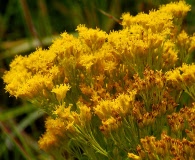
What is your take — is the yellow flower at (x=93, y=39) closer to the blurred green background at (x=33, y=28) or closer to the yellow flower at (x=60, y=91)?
the yellow flower at (x=60, y=91)

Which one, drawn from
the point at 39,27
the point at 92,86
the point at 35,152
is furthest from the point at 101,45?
the point at 39,27

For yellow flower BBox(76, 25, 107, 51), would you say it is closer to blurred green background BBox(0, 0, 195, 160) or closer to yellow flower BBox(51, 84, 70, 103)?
yellow flower BBox(51, 84, 70, 103)

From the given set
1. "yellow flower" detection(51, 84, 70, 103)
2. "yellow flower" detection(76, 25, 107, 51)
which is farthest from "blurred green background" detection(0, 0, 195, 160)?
"yellow flower" detection(51, 84, 70, 103)

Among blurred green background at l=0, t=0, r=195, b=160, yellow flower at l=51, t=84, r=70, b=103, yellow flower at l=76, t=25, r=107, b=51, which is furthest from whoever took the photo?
blurred green background at l=0, t=0, r=195, b=160

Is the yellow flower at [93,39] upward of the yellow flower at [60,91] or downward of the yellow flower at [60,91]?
upward

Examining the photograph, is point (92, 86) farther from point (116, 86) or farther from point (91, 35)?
point (91, 35)

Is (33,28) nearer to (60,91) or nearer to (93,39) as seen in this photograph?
(93,39)

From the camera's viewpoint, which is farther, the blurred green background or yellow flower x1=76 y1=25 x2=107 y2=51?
the blurred green background

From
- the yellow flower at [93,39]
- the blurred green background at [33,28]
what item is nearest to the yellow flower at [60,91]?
the yellow flower at [93,39]
